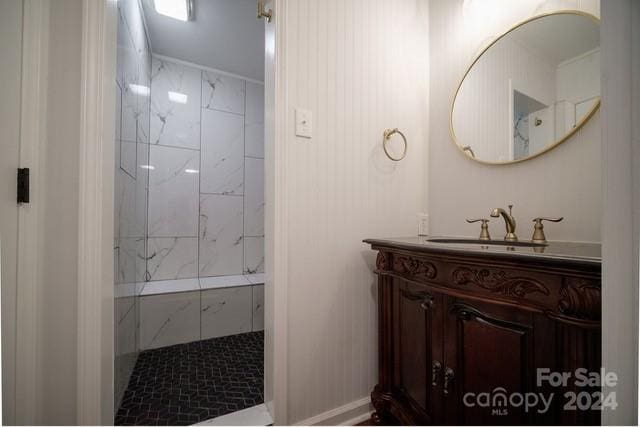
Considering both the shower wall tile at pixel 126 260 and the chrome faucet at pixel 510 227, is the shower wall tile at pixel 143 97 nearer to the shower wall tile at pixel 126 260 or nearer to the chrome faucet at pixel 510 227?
the shower wall tile at pixel 126 260

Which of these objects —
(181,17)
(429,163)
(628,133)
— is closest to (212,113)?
(181,17)

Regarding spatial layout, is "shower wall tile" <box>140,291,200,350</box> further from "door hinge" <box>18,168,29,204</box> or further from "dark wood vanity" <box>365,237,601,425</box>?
"dark wood vanity" <box>365,237,601,425</box>

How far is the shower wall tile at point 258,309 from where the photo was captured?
2459 mm

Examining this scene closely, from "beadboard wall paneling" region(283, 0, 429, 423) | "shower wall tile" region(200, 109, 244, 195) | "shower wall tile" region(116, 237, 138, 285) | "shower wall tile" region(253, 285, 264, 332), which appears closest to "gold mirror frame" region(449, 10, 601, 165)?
"beadboard wall paneling" region(283, 0, 429, 423)

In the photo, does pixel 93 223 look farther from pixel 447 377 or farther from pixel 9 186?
pixel 447 377

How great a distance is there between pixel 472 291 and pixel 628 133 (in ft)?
1.95

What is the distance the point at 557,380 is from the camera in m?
0.67

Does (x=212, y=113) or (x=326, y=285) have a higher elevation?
(x=212, y=113)

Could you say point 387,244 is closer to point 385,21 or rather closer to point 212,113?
point 385,21

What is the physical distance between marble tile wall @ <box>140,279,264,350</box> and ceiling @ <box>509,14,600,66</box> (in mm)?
2507

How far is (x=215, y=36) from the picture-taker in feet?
7.20

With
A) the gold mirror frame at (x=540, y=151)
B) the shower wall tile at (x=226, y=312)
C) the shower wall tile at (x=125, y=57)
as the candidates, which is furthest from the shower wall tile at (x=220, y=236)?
the gold mirror frame at (x=540, y=151)

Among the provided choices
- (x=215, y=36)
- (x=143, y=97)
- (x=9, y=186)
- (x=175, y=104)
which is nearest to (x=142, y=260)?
(x=143, y=97)

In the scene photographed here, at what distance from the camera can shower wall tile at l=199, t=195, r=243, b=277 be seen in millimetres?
2680
